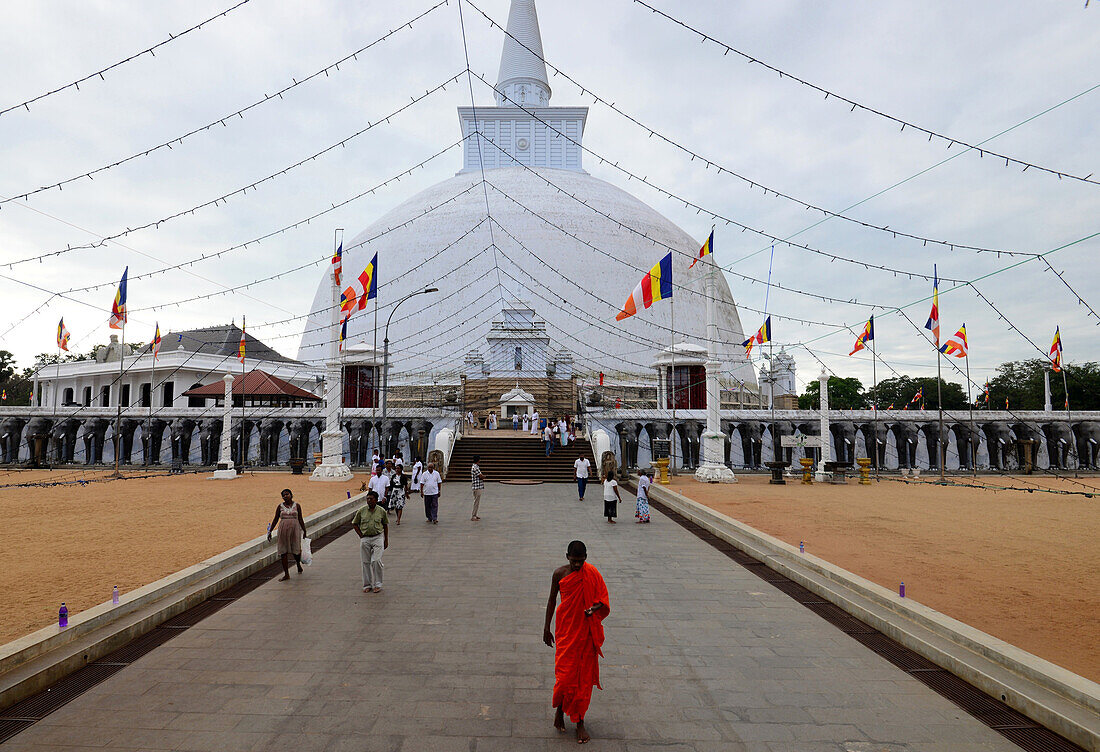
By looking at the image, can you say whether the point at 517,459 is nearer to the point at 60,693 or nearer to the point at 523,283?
the point at 523,283

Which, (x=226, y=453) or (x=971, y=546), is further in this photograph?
(x=226, y=453)

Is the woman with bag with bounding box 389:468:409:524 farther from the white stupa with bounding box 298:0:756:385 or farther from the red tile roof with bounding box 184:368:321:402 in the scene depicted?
the white stupa with bounding box 298:0:756:385

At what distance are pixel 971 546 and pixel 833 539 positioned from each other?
215 cm

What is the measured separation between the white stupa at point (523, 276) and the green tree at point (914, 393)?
71.0 ft

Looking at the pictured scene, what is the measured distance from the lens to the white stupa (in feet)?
125

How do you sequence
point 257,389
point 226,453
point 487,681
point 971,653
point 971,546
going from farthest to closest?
point 257,389
point 226,453
point 971,546
point 971,653
point 487,681

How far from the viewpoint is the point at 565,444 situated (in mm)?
24750

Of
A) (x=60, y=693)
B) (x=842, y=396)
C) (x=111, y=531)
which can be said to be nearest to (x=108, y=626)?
(x=60, y=693)

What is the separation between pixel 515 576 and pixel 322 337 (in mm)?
37965

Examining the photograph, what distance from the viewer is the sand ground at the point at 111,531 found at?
24.1 ft

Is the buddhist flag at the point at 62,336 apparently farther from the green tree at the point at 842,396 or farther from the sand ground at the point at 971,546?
the green tree at the point at 842,396

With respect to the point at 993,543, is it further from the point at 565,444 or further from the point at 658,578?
the point at 565,444

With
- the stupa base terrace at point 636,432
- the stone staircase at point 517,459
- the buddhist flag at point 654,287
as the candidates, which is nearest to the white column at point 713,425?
the buddhist flag at point 654,287

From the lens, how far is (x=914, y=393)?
191 feet
